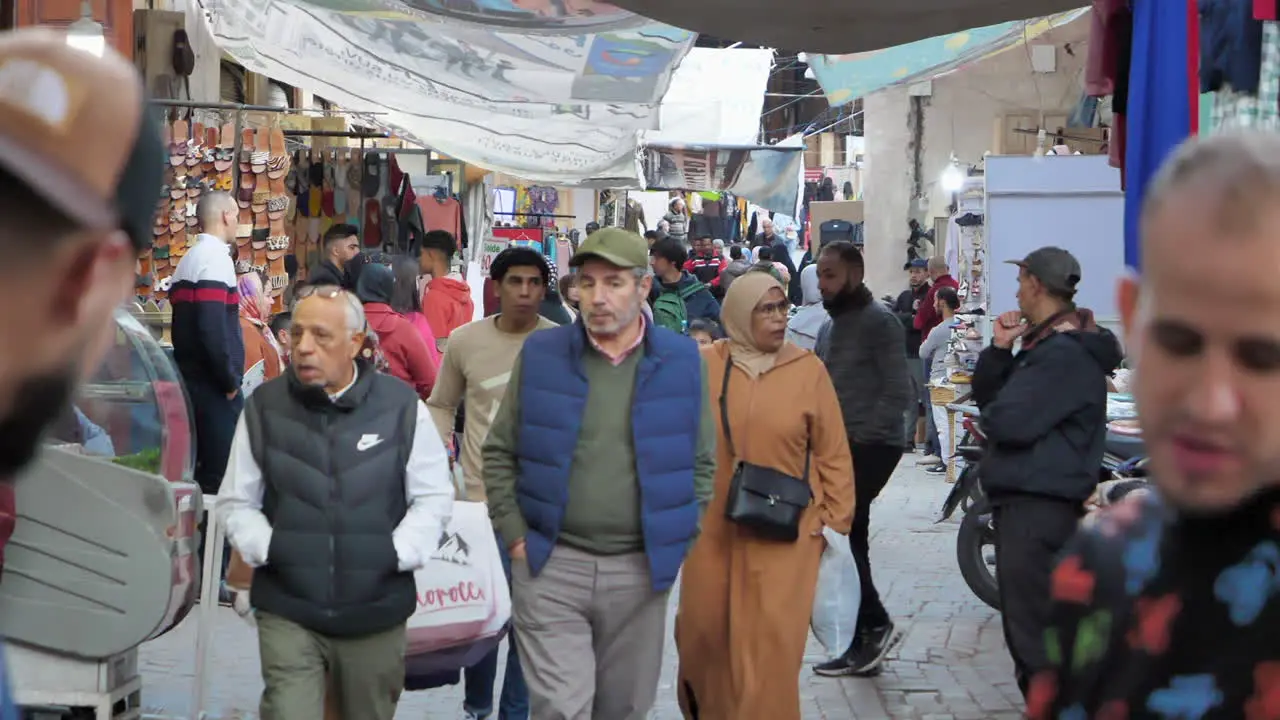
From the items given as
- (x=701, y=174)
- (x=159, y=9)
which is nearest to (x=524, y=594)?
(x=159, y=9)

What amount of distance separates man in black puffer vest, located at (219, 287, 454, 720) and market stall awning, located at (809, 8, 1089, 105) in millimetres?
5830

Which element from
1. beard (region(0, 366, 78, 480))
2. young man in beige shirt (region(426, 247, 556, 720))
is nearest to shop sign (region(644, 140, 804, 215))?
young man in beige shirt (region(426, 247, 556, 720))

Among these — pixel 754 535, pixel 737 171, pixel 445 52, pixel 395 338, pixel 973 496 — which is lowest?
pixel 973 496

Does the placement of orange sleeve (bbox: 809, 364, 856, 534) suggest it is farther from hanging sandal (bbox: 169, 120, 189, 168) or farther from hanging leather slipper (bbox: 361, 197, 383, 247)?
Result: hanging leather slipper (bbox: 361, 197, 383, 247)

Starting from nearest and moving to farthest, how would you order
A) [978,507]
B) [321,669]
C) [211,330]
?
[321,669] < [211,330] < [978,507]

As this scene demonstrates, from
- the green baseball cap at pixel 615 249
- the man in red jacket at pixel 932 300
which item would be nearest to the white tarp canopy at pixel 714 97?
the man in red jacket at pixel 932 300

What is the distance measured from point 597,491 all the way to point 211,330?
413 cm

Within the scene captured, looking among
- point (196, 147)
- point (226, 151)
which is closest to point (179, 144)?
point (196, 147)

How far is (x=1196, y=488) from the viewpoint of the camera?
1548mm

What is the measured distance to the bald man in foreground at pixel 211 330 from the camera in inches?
378

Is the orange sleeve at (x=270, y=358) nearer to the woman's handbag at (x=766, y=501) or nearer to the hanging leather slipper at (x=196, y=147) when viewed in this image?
the hanging leather slipper at (x=196, y=147)

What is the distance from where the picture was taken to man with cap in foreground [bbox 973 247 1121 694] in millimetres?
6922

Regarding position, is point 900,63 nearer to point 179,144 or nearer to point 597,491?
point 179,144

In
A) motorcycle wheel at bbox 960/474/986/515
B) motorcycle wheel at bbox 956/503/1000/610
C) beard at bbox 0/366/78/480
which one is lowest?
motorcycle wheel at bbox 956/503/1000/610
